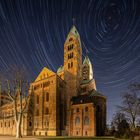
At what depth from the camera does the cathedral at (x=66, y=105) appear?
87.4m

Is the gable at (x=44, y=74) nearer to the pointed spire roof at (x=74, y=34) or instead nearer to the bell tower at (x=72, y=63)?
the bell tower at (x=72, y=63)

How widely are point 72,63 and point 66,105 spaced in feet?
65.1

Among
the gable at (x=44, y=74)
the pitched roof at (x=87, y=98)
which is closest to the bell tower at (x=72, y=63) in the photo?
the pitched roof at (x=87, y=98)

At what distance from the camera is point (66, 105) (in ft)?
317

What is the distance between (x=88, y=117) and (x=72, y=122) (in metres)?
7.32

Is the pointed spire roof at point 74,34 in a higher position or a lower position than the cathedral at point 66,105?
higher

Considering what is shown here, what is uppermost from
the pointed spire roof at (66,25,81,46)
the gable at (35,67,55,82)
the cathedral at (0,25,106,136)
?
the pointed spire roof at (66,25,81,46)

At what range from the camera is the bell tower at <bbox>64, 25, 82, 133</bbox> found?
4013 inches

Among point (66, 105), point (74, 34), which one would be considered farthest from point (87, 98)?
point (74, 34)

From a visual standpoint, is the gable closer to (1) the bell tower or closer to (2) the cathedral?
(2) the cathedral

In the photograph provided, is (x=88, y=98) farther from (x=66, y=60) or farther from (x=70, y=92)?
(x=66, y=60)

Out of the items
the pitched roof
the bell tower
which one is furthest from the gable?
the pitched roof

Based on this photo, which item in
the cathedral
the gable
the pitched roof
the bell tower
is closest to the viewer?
the cathedral

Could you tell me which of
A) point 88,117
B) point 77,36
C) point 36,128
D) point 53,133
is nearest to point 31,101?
point 36,128
